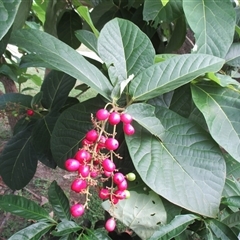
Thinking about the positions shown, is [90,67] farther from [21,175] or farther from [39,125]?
[21,175]

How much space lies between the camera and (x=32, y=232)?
66 centimetres

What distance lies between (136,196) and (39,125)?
0.37 metres

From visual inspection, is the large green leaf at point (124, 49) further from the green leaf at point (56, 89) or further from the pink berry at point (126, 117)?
the green leaf at point (56, 89)

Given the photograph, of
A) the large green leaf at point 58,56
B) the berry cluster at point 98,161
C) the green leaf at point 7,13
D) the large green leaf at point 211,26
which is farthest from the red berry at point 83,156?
the large green leaf at point 211,26

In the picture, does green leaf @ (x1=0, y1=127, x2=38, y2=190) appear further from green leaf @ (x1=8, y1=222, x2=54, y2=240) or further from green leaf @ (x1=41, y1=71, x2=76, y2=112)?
green leaf @ (x1=8, y1=222, x2=54, y2=240)

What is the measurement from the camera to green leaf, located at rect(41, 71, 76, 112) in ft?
2.84

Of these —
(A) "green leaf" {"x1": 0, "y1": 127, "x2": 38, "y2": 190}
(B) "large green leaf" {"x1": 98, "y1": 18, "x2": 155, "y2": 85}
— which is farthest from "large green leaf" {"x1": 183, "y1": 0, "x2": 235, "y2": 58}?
(A) "green leaf" {"x1": 0, "y1": 127, "x2": 38, "y2": 190}

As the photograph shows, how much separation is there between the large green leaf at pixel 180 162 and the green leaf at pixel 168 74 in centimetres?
4

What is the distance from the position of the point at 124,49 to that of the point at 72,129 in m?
0.20

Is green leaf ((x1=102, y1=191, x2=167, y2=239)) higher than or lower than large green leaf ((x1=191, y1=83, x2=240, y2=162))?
lower

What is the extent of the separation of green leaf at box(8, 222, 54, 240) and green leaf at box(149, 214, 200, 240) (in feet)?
0.83

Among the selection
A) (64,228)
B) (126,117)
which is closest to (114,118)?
(126,117)

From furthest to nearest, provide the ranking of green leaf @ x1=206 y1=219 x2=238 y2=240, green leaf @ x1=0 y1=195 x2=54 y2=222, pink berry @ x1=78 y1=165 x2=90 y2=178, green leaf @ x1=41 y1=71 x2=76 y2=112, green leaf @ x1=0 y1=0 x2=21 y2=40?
green leaf @ x1=41 y1=71 x2=76 y2=112 < green leaf @ x1=0 y1=195 x2=54 y2=222 < green leaf @ x1=206 y1=219 x2=238 y2=240 < pink berry @ x1=78 y1=165 x2=90 y2=178 < green leaf @ x1=0 y1=0 x2=21 y2=40

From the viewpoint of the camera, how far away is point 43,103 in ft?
3.07
